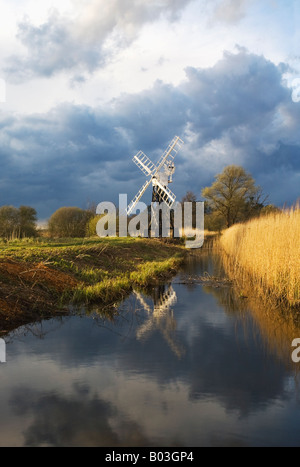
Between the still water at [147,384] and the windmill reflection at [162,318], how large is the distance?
34 millimetres

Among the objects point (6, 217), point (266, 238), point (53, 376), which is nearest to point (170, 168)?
point (6, 217)

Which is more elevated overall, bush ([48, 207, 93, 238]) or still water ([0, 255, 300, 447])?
bush ([48, 207, 93, 238])

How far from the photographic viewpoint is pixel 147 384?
420cm

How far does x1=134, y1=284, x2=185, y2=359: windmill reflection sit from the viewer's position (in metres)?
5.71

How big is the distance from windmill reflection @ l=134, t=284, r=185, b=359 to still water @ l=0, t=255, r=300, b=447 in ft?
0.11

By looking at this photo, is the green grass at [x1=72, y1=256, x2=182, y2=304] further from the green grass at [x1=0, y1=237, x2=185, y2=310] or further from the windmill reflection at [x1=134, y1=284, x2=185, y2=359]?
the windmill reflection at [x1=134, y1=284, x2=185, y2=359]

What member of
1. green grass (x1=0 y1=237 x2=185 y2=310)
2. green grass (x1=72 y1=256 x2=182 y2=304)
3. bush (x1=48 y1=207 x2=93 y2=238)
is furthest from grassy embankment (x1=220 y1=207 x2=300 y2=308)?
bush (x1=48 y1=207 x2=93 y2=238)

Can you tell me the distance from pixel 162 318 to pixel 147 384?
2.95 metres

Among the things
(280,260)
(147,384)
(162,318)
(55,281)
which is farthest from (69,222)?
(147,384)

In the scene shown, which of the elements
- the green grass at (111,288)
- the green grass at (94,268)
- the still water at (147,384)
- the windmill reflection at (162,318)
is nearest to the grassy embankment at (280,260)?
the still water at (147,384)

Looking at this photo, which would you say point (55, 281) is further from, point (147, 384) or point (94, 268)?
point (147, 384)

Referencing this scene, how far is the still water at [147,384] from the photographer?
327 centimetres

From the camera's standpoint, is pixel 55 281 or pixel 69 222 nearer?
pixel 55 281
